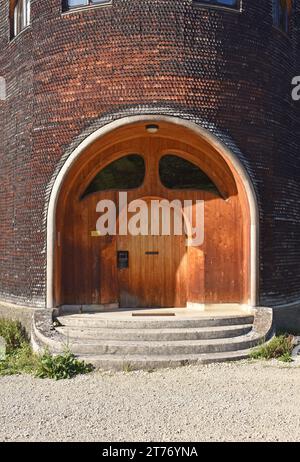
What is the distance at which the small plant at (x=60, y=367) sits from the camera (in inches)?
228

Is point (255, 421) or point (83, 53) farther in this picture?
point (83, 53)

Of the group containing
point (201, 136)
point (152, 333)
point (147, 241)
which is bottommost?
point (152, 333)

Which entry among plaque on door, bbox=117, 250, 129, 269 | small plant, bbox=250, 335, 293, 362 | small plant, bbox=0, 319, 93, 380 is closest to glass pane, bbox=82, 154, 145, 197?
plaque on door, bbox=117, 250, 129, 269

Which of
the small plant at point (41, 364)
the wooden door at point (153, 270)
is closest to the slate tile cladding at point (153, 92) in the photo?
the small plant at point (41, 364)

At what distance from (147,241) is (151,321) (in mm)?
2016

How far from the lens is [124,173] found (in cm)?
836

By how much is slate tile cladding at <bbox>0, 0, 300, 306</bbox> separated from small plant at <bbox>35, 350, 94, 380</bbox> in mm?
2004

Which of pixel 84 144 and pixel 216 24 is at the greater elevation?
pixel 216 24

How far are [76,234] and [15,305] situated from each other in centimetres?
193

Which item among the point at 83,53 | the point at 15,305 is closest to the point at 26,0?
the point at 83,53

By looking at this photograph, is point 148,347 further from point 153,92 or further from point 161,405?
point 153,92

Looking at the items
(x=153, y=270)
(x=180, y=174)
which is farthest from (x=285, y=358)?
(x=180, y=174)

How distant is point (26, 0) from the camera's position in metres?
9.09
